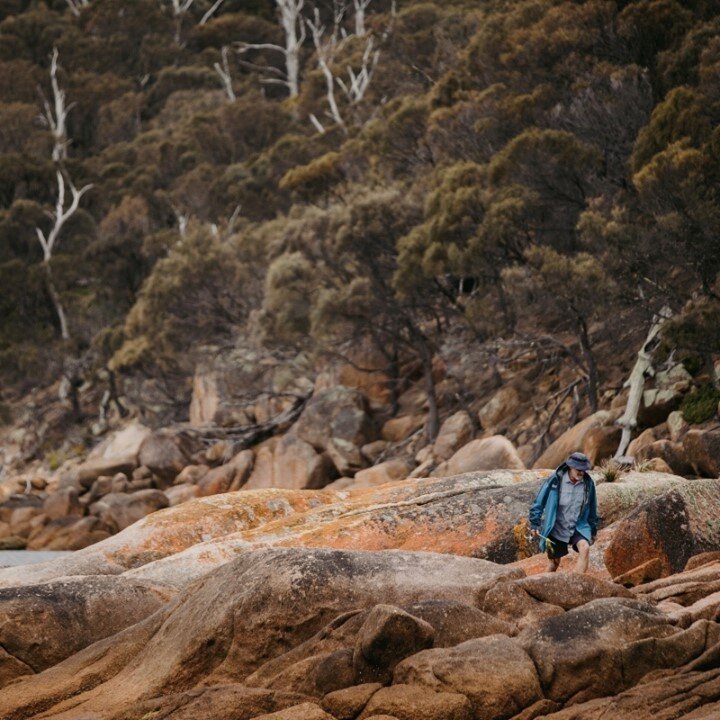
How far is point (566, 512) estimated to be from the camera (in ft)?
36.4

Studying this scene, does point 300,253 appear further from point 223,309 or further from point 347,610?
point 347,610

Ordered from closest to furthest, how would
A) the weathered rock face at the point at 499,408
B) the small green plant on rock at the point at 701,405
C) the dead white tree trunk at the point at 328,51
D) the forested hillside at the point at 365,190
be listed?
the small green plant on rock at the point at 701,405 → the forested hillside at the point at 365,190 → the weathered rock face at the point at 499,408 → the dead white tree trunk at the point at 328,51

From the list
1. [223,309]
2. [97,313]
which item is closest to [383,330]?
[223,309]

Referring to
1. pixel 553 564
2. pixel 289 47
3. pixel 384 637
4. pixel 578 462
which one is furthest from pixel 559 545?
pixel 289 47

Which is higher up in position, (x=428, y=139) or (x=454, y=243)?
(x=428, y=139)

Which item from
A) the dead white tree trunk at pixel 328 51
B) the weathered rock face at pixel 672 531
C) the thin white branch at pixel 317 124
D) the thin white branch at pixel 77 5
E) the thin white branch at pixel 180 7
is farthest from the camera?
the thin white branch at pixel 180 7

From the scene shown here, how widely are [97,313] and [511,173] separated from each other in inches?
1179

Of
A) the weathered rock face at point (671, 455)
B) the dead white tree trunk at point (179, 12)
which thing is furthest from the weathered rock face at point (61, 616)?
the dead white tree trunk at point (179, 12)

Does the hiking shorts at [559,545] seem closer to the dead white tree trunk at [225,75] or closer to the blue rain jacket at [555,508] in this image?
the blue rain jacket at [555,508]

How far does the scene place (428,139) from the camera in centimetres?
4109

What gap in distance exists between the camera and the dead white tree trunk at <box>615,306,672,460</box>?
909 inches

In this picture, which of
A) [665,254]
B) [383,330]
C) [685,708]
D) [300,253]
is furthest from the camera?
[300,253]

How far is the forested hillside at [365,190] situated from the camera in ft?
91.9

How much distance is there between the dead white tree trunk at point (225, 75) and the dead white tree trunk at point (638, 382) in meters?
50.9
